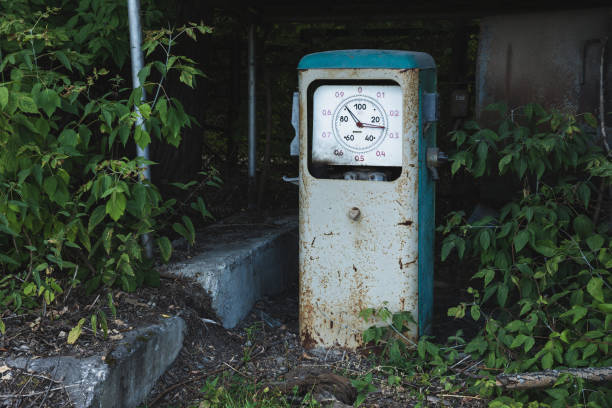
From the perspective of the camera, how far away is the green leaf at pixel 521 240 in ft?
9.92

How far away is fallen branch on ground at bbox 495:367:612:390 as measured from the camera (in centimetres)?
260

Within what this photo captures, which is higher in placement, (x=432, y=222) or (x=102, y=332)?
(x=432, y=222)

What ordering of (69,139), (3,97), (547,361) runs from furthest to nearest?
1. (69,139)
2. (547,361)
3. (3,97)

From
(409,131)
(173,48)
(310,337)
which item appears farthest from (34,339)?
(173,48)

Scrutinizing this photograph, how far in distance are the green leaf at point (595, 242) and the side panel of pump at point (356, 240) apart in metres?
0.75

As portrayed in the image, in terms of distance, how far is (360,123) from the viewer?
126 inches

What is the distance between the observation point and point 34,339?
109 inches

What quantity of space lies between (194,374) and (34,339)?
730 mm

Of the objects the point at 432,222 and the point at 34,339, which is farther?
the point at 432,222

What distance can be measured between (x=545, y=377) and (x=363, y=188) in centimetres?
117

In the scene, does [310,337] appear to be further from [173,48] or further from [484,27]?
[484,27]

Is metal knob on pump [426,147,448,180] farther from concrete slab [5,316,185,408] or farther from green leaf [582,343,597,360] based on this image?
concrete slab [5,316,185,408]

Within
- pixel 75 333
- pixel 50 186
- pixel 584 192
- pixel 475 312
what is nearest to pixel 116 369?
pixel 75 333

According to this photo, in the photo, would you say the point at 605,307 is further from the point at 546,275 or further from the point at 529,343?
the point at 546,275
